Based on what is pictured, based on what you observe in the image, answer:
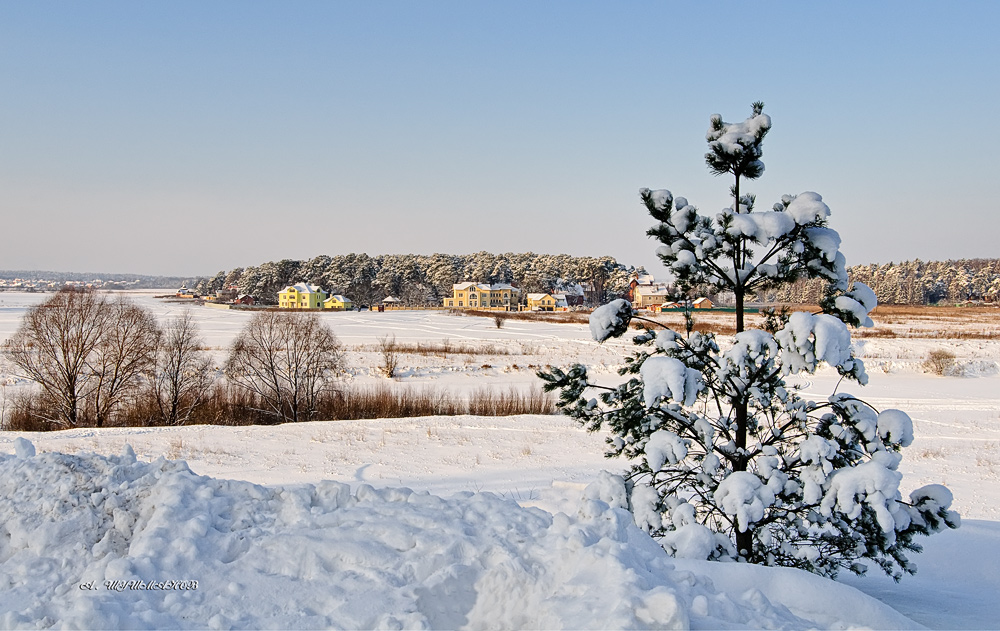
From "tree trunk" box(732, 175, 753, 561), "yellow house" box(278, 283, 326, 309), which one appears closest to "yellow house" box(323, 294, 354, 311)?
"yellow house" box(278, 283, 326, 309)

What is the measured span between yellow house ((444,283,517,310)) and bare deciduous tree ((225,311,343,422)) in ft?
254

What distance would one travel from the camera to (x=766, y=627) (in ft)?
12.8

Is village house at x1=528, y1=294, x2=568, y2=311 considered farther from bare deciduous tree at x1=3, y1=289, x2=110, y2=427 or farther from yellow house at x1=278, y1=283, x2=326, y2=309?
bare deciduous tree at x1=3, y1=289, x2=110, y2=427

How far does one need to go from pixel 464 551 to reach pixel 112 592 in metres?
2.22

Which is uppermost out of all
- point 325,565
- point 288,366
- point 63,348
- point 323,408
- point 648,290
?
point 648,290

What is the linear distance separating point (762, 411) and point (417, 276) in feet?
411

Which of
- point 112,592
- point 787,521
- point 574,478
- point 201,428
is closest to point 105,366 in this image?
point 201,428

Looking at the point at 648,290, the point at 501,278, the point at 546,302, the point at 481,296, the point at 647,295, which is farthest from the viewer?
the point at 501,278

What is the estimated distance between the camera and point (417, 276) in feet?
424

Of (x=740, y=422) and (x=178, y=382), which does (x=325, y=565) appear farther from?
(x=178, y=382)

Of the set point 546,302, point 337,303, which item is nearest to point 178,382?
point 546,302

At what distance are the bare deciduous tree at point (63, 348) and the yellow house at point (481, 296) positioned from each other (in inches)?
3147

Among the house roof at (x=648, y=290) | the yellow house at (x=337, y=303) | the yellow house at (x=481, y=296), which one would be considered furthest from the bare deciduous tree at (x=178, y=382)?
the house roof at (x=648, y=290)

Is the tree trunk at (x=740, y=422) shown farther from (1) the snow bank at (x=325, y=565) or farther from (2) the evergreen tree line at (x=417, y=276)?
(2) the evergreen tree line at (x=417, y=276)
